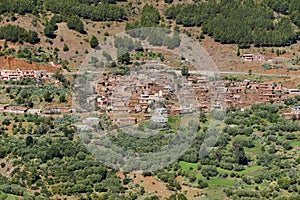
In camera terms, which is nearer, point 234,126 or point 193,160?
point 193,160

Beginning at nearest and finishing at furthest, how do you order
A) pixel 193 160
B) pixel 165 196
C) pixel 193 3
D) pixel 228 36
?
pixel 165 196, pixel 193 160, pixel 228 36, pixel 193 3

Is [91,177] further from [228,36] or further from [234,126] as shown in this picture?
[228,36]

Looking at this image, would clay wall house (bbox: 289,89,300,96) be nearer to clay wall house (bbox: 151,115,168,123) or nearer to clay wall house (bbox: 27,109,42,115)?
clay wall house (bbox: 151,115,168,123)

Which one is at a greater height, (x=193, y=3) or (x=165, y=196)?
(x=193, y=3)

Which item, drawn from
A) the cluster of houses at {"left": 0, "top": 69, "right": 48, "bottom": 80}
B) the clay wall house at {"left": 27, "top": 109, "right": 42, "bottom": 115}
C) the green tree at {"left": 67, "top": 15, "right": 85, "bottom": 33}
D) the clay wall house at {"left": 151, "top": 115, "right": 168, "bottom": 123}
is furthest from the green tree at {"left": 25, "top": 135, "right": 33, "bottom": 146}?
the green tree at {"left": 67, "top": 15, "right": 85, "bottom": 33}

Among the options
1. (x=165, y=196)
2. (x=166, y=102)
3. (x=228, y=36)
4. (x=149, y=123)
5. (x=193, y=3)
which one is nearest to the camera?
(x=165, y=196)

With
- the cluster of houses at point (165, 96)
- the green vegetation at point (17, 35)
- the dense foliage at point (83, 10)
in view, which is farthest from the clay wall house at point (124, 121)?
the dense foliage at point (83, 10)

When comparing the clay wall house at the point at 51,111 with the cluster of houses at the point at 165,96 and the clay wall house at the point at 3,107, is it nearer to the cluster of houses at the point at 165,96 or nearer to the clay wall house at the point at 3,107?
the clay wall house at the point at 3,107

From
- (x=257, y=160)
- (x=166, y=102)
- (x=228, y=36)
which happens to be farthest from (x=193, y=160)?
(x=228, y=36)
